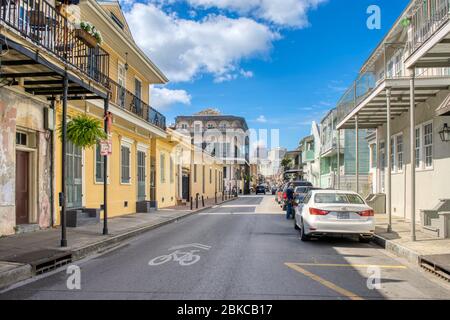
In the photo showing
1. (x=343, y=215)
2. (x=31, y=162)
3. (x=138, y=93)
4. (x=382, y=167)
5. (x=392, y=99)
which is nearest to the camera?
(x=343, y=215)

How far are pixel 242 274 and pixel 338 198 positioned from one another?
17.4ft

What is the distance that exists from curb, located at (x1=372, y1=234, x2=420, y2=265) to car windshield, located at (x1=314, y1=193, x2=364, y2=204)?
114 centimetres

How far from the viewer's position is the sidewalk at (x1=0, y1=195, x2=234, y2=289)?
311 inches

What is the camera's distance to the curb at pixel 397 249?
9468mm

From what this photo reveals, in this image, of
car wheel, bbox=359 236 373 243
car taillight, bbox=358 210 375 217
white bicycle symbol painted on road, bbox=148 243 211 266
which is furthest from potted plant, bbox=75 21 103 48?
car wheel, bbox=359 236 373 243

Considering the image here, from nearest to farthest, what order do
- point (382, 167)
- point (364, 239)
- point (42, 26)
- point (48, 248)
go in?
point (48, 248), point (42, 26), point (364, 239), point (382, 167)

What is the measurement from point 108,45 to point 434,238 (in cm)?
1459

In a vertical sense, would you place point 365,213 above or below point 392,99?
below

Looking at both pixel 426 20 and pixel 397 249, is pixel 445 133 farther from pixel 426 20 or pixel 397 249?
pixel 397 249

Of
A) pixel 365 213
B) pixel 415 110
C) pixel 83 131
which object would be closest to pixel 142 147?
pixel 83 131

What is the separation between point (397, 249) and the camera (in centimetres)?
1060
